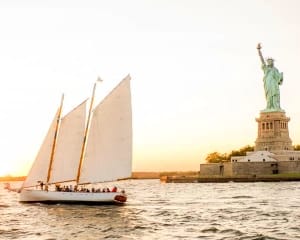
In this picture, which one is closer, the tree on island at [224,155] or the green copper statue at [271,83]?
the green copper statue at [271,83]

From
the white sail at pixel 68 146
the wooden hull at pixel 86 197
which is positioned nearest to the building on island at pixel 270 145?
the wooden hull at pixel 86 197

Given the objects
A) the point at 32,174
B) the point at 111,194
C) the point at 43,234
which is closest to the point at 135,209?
the point at 111,194

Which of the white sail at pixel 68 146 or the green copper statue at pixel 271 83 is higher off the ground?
the green copper statue at pixel 271 83

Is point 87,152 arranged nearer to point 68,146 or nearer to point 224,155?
point 68,146

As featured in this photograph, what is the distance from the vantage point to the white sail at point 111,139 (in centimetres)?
5709

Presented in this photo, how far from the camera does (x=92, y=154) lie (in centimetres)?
5869

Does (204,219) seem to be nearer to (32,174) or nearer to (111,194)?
(111,194)

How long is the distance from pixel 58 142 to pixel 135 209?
11.3m

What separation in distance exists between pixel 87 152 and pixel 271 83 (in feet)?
279

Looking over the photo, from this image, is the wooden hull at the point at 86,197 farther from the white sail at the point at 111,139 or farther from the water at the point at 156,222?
the white sail at the point at 111,139

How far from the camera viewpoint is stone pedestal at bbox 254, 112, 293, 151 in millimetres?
134000

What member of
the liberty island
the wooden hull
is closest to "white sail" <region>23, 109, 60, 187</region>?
the wooden hull

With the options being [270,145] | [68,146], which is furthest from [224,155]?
[68,146]

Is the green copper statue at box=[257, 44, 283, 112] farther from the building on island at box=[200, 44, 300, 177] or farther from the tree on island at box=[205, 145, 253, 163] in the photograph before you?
the tree on island at box=[205, 145, 253, 163]
